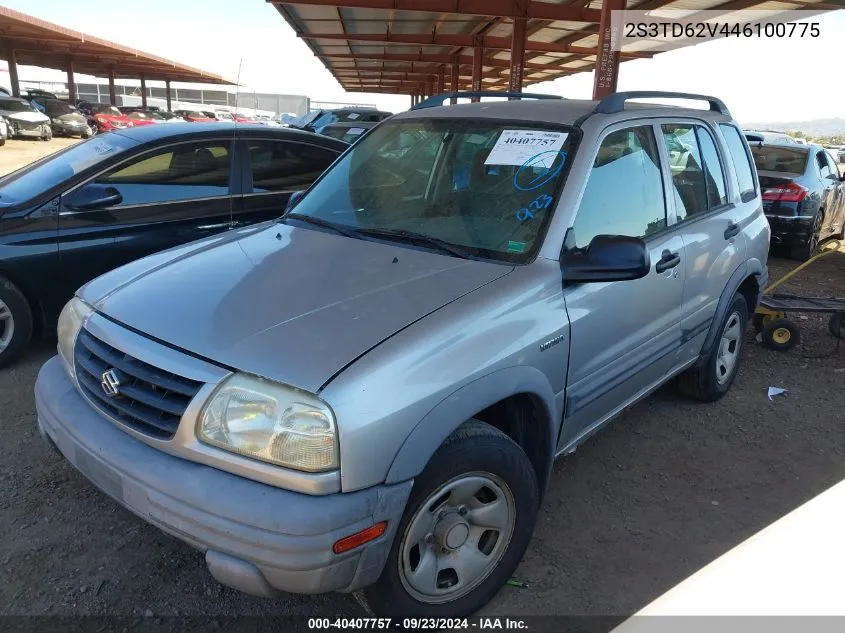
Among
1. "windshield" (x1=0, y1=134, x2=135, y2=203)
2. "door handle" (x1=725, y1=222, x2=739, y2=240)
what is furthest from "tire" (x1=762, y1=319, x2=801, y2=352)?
"windshield" (x1=0, y1=134, x2=135, y2=203)

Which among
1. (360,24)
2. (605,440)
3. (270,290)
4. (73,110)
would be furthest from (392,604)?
(73,110)

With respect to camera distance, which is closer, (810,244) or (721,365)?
(721,365)

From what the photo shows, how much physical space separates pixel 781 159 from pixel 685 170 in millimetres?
7026

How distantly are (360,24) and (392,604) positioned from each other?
742 inches

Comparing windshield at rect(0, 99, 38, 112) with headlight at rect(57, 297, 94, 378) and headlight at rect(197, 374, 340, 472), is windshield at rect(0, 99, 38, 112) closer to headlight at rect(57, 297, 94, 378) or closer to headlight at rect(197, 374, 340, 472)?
headlight at rect(57, 297, 94, 378)

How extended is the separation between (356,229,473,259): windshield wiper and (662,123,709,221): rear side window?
1379 mm

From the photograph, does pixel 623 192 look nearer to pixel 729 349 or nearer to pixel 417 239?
pixel 417 239

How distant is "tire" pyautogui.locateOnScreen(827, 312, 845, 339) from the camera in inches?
213

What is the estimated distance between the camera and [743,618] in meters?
0.95

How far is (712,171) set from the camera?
3.87 metres

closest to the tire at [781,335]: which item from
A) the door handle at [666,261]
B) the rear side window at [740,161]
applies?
the rear side window at [740,161]

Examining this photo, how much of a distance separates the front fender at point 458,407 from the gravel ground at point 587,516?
2.69ft

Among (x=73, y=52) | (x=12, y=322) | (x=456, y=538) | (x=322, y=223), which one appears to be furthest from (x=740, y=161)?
(x=73, y=52)

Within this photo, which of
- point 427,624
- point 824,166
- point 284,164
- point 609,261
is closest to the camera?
point 427,624
